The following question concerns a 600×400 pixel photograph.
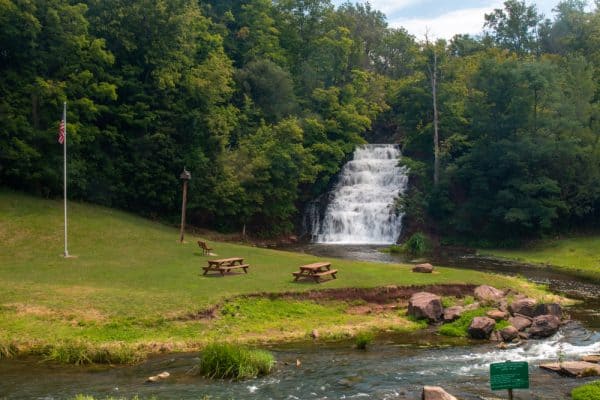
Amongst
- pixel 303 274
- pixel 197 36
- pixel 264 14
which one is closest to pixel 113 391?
pixel 303 274

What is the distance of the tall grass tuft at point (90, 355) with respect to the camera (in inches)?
648

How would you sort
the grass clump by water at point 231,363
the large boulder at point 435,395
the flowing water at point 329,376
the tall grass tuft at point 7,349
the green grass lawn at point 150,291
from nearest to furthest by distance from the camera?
1. the large boulder at point 435,395
2. the flowing water at point 329,376
3. the grass clump by water at point 231,363
4. the tall grass tuft at point 7,349
5. the green grass lawn at point 150,291

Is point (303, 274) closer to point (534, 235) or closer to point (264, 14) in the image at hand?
point (534, 235)

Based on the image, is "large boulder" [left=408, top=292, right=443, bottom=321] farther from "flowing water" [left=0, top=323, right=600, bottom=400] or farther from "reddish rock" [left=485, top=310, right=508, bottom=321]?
"flowing water" [left=0, top=323, right=600, bottom=400]

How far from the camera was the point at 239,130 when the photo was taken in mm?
55219

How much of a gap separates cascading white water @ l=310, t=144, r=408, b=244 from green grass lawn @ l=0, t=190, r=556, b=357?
54.6 feet

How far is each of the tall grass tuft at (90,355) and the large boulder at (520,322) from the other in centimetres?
1296

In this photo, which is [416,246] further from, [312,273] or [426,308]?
[426,308]

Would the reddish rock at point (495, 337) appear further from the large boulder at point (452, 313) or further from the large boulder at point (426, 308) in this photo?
the large boulder at point (426, 308)

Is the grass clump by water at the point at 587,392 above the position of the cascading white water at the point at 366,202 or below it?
below

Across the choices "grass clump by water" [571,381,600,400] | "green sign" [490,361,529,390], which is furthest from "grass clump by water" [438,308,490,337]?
"green sign" [490,361,529,390]

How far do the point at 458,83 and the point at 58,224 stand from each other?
42.9m

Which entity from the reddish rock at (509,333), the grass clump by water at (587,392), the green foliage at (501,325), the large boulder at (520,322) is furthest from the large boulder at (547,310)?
the grass clump by water at (587,392)

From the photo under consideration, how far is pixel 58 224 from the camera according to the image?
37188 mm
